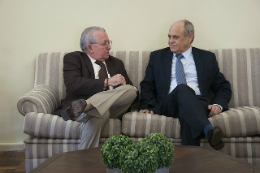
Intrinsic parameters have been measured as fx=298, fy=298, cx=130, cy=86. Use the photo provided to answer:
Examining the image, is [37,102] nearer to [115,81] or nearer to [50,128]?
[50,128]

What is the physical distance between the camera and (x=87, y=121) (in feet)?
6.96

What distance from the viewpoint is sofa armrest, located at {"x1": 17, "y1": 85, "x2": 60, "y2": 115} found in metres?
2.24

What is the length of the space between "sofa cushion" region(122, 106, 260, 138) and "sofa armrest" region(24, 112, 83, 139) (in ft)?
1.21

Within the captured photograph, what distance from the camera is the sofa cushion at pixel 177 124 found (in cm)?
218

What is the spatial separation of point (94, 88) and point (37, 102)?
0.45 m

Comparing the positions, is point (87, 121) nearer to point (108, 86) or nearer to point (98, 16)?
point (108, 86)

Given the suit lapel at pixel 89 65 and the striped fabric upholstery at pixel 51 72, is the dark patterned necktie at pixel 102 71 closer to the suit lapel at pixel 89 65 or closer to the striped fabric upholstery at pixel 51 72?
the suit lapel at pixel 89 65

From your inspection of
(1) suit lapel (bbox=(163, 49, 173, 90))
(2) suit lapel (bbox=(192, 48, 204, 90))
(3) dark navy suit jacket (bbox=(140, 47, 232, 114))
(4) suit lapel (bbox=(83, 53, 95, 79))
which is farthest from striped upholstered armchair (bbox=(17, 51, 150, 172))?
(2) suit lapel (bbox=(192, 48, 204, 90))

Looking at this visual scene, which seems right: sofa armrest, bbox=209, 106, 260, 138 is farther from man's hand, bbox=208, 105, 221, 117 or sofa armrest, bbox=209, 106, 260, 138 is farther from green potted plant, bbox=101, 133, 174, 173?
green potted plant, bbox=101, 133, 174, 173

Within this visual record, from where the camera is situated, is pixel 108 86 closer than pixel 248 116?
No

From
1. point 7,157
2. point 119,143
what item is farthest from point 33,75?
point 119,143

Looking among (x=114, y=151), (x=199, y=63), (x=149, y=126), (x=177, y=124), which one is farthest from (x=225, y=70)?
(x=114, y=151)

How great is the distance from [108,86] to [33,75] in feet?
3.40

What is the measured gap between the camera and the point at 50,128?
2.14 metres
